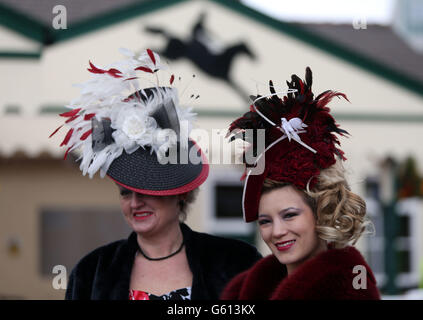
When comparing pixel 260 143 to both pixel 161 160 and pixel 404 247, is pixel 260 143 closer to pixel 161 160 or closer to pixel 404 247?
pixel 161 160

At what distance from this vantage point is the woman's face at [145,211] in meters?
1.88

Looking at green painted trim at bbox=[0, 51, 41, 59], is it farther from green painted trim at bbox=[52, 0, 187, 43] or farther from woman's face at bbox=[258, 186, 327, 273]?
woman's face at bbox=[258, 186, 327, 273]

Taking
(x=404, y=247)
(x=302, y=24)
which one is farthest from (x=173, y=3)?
(x=404, y=247)

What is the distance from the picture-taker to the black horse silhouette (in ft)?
21.1

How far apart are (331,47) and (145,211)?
17.9 ft

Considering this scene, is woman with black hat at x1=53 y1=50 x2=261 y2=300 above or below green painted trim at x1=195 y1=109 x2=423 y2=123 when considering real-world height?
below

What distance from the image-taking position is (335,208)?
1553mm

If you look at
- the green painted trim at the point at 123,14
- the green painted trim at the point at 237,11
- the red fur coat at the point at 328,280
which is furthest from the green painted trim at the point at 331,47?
the red fur coat at the point at 328,280

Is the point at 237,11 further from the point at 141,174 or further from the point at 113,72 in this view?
the point at 141,174

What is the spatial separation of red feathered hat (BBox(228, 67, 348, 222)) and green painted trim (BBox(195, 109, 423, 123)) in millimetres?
4883

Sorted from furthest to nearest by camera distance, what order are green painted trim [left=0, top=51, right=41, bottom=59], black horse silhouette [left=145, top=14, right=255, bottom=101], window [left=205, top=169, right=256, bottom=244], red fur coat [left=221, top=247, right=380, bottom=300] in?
window [left=205, top=169, right=256, bottom=244], black horse silhouette [left=145, top=14, right=255, bottom=101], green painted trim [left=0, top=51, right=41, bottom=59], red fur coat [left=221, top=247, right=380, bottom=300]

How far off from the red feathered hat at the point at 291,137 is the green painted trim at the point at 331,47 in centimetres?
523

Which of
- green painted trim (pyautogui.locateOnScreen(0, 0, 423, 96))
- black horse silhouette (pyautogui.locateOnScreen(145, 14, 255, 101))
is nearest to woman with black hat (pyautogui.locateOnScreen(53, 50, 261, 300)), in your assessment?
black horse silhouette (pyautogui.locateOnScreen(145, 14, 255, 101))

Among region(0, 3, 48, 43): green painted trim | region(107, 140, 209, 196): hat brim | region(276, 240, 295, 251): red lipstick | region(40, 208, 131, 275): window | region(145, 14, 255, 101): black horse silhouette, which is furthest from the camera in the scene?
region(145, 14, 255, 101): black horse silhouette
